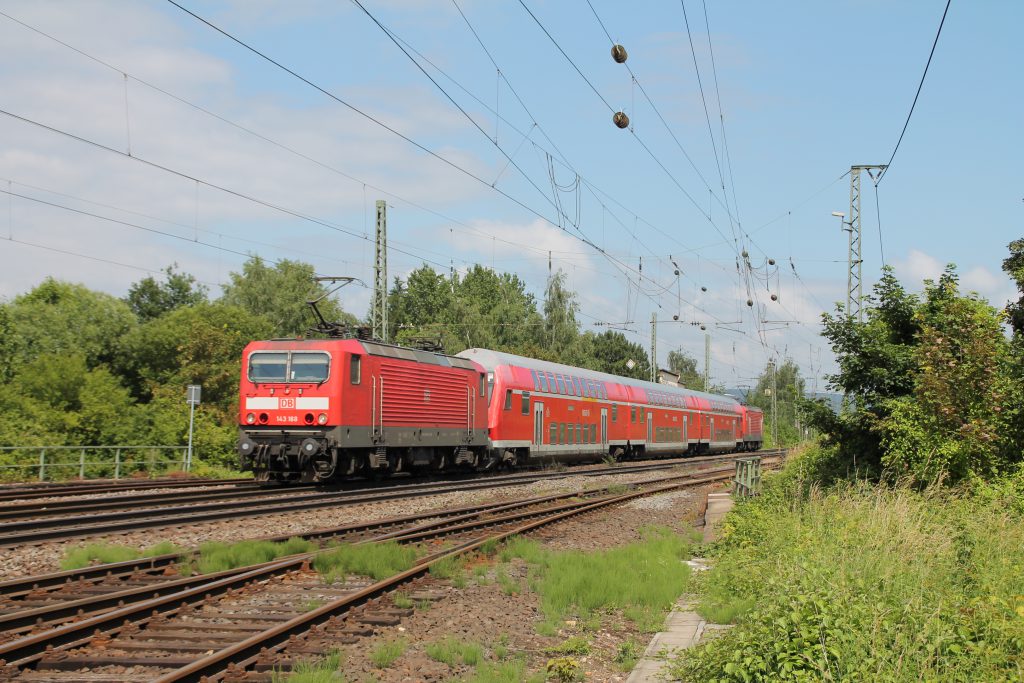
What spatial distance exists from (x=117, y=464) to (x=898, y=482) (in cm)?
1942

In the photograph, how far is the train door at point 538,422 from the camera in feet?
105

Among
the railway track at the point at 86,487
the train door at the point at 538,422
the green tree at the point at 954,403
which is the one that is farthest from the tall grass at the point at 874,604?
the train door at the point at 538,422

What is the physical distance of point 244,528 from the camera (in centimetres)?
1488

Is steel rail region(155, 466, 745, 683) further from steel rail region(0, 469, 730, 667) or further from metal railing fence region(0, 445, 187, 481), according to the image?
metal railing fence region(0, 445, 187, 481)

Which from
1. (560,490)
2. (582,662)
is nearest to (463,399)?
(560,490)

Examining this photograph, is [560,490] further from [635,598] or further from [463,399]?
[635,598]

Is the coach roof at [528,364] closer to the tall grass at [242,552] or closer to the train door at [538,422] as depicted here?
the train door at [538,422]

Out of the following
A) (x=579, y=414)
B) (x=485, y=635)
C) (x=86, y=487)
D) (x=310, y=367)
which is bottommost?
(x=485, y=635)

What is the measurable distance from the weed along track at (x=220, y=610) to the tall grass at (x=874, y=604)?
10.7ft

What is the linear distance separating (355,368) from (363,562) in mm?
10196

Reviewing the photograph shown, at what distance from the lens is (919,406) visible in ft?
52.7

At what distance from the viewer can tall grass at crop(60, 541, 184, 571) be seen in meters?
11.3

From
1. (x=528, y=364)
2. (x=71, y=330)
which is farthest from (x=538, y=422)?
(x=71, y=330)

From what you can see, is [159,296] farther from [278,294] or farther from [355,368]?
[355,368]
